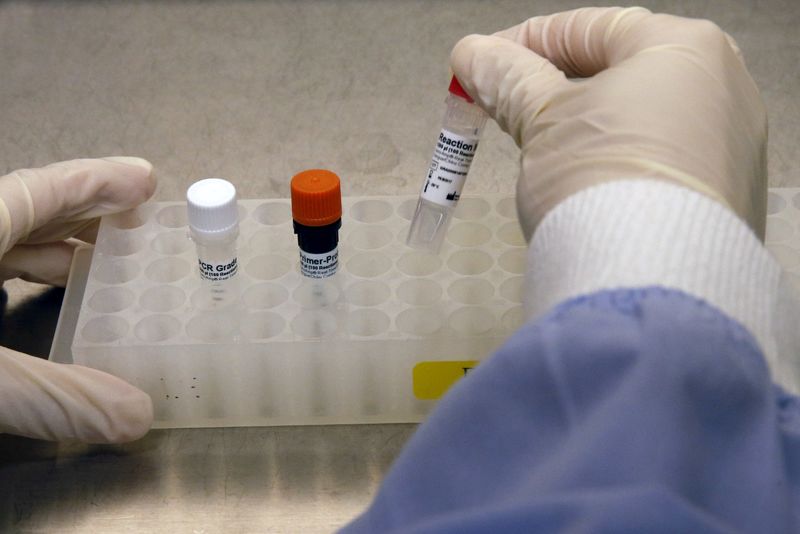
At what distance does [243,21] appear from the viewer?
1.66m

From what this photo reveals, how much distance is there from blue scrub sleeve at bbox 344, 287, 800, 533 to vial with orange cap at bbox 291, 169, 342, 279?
393 millimetres

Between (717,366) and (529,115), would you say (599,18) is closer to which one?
(529,115)

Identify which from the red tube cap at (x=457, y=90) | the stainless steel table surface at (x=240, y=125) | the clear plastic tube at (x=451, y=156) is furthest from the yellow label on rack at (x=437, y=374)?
the red tube cap at (x=457, y=90)

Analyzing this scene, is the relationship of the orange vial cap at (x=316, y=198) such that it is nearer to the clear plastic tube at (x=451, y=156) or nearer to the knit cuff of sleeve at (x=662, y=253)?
the clear plastic tube at (x=451, y=156)

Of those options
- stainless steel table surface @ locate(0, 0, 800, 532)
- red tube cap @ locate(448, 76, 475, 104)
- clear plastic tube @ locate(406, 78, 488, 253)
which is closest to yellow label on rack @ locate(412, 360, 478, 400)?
stainless steel table surface @ locate(0, 0, 800, 532)

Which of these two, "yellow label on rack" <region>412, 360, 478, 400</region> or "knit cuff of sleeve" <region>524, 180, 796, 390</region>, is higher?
"knit cuff of sleeve" <region>524, 180, 796, 390</region>

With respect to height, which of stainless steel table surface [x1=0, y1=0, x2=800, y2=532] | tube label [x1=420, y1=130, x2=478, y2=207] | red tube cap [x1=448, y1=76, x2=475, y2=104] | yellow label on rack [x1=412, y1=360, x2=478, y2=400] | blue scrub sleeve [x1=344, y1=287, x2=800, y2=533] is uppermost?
blue scrub sleeve [x1=344, y1=287, x2=800, y2=533]

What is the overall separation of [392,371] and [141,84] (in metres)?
0.80

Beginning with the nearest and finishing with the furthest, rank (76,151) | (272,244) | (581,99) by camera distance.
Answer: (581,99) < (272,244) < (76,151)

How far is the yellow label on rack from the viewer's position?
987 mm

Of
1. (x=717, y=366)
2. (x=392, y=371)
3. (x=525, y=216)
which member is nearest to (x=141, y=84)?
(x=392, y=371)

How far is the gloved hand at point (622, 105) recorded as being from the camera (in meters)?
0.74

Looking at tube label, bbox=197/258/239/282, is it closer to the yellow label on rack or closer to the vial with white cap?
the vial with white cap

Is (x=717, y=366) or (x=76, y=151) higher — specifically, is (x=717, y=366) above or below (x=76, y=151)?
above
